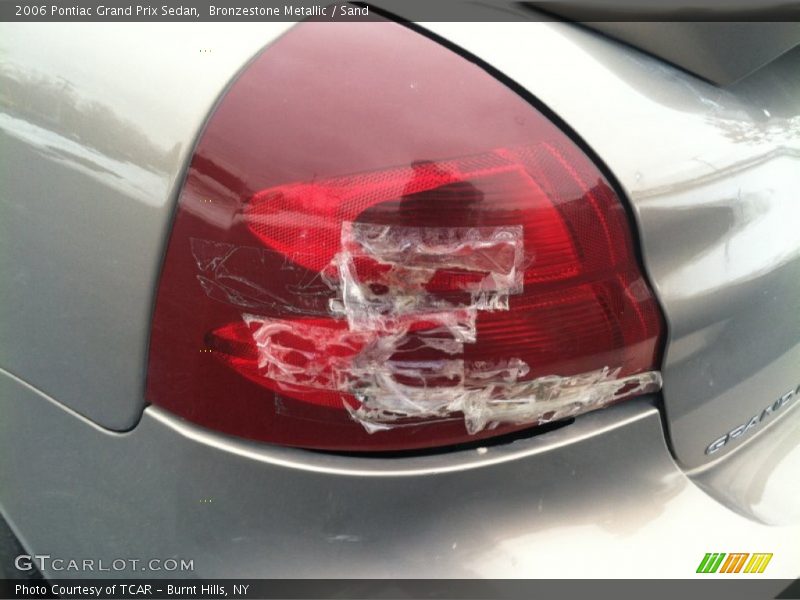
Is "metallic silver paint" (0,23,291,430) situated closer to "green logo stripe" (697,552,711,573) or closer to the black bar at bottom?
the black bar at bottom

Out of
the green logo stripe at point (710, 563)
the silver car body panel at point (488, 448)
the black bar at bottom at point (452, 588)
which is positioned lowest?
the black bar at bottom at point (452, 588)

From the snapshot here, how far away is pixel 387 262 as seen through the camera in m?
1.06

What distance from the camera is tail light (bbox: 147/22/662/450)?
1.05m

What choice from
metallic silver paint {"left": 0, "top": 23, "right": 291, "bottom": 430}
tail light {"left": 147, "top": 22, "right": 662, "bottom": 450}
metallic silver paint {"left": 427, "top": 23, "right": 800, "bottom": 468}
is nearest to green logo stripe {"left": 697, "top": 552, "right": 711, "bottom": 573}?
metallic silver paint {"left": 427, "top": 23, "right": 800, "bottom": 468}

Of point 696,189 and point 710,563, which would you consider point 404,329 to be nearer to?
point 696,189

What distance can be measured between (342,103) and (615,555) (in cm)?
80

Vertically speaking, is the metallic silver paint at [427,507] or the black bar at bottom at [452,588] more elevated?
the metallic silver paint at [427,507]

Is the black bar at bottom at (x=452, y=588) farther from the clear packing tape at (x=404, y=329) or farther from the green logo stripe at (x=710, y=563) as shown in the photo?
the clear packing tape at (x=404, y=329)

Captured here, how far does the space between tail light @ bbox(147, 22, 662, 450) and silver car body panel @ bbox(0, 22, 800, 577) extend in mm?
44

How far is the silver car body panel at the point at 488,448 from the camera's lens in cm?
114

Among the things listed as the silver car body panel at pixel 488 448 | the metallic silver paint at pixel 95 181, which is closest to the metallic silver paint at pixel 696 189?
the silver car body panel at pixel 488 448

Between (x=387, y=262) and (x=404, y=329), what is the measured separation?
0.33ft

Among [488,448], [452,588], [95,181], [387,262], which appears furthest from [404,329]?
[95,181]

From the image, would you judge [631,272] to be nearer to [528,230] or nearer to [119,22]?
[528,230]
